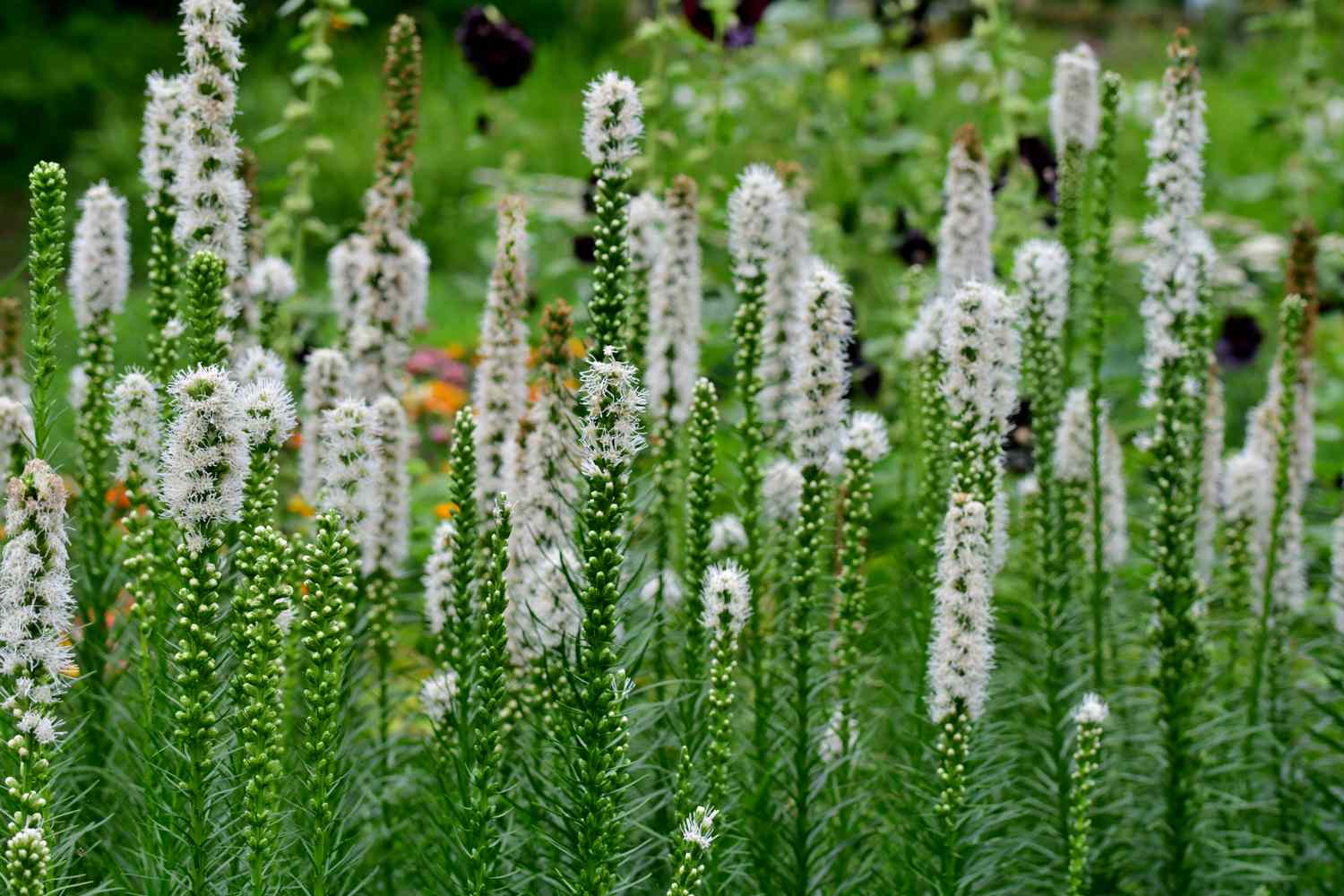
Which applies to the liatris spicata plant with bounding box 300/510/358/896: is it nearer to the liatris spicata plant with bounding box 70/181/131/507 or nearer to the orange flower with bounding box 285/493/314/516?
the liatris spicata plant with bounding box 70/181/131/507

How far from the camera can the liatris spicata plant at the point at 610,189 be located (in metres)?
2.65

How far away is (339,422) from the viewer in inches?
114

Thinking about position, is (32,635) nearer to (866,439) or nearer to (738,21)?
(866,439)

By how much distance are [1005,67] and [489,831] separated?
4605 mm

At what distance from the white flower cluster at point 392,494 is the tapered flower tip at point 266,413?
826mm

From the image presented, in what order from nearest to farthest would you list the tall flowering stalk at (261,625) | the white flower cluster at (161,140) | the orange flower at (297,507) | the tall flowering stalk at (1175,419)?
the tall flowering stalk at (261,625) → the white flower cluster at (161,140) → the tall flowering stalk at (1175,419) → the orange flower at (297,507)

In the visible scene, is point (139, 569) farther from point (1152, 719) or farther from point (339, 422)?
point (1152, 719)

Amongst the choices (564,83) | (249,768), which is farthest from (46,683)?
(564,83)

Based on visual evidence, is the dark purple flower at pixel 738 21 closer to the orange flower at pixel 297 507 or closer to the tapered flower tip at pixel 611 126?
the orange flower at pixel 297 507

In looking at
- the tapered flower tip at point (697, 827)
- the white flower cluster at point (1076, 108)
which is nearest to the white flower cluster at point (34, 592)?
the tapered flower tip at point (697, 827)

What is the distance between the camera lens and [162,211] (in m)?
3.44

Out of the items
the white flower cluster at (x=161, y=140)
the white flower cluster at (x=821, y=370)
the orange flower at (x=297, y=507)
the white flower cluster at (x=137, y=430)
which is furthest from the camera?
the orange flower at (x=297, y=507)

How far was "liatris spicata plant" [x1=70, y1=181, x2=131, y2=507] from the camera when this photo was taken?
3.63 meters

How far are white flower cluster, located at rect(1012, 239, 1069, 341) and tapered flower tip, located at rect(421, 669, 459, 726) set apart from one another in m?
1.64
